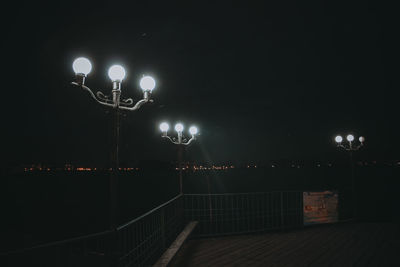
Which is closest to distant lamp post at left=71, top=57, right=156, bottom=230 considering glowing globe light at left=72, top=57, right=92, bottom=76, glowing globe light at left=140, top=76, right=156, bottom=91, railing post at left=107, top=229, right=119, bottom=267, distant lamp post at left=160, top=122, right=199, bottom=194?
glowing globe light at left=72, top=57, right=92, bottom=76

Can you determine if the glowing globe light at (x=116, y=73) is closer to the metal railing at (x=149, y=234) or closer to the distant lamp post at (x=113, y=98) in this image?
the distant lamp post at (x=113, y=98)

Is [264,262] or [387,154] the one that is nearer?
[264,262]

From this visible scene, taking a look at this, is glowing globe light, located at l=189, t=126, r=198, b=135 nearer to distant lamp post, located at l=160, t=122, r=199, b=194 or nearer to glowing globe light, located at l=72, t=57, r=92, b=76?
distant lamp post, located at l=160, t=122, r=199, b=194

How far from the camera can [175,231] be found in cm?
739

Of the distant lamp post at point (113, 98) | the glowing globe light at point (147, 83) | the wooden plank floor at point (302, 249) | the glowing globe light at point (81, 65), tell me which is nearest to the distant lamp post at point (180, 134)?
the wooden plank floor at point (302, 249)

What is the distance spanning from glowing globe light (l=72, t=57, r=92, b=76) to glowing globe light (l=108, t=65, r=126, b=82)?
368 mm

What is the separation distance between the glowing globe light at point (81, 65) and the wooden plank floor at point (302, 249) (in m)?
4.04

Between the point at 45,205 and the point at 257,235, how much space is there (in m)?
55.1

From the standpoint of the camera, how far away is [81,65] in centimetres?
385

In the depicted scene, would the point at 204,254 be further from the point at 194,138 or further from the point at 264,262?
the point at 194,138

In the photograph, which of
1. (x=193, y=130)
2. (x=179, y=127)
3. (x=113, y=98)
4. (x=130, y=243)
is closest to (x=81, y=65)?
(x=113, y=98)

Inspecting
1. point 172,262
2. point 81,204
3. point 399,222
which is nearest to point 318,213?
point 399,222

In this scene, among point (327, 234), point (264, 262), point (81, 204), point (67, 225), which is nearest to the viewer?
point (264, 262)

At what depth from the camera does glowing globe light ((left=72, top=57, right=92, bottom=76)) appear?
3836 mm
